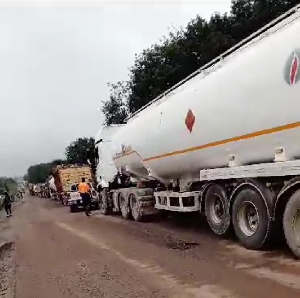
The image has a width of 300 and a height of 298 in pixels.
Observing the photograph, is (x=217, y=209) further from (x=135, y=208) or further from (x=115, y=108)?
(x=115, y=108)

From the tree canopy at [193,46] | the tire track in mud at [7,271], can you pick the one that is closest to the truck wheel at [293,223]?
the tire track in mud at [7,271]

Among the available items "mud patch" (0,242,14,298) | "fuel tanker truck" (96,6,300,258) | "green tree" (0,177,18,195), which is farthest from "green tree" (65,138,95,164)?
"fuel tanker truck" (96,6,300,258)

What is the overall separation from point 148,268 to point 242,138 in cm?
265

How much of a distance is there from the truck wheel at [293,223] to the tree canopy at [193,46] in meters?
16.9

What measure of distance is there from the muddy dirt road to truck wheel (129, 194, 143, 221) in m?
2.73

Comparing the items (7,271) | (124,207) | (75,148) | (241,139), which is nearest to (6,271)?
(7,271)

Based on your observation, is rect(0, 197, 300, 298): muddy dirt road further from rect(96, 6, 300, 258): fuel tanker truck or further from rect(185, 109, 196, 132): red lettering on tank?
rect(185, 109, 196, 132): red lettering on tank

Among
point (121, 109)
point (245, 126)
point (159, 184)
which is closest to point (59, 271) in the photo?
point (245, 126)

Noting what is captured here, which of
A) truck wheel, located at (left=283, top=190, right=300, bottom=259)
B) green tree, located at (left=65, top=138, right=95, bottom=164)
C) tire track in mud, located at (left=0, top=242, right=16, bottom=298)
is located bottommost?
tire track in mud, located at (left=0, top=242, right=16, bottom=298)

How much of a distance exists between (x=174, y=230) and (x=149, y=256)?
138 inches

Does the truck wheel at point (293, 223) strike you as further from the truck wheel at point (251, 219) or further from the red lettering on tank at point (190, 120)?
the red lettering on tank at point (190, 120)

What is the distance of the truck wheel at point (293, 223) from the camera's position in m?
6.79

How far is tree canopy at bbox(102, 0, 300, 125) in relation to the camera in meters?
23.0

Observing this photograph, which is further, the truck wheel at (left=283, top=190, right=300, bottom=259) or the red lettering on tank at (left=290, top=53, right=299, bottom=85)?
the truck wheel at (left=283, top=190, right=300, bottom=259)
